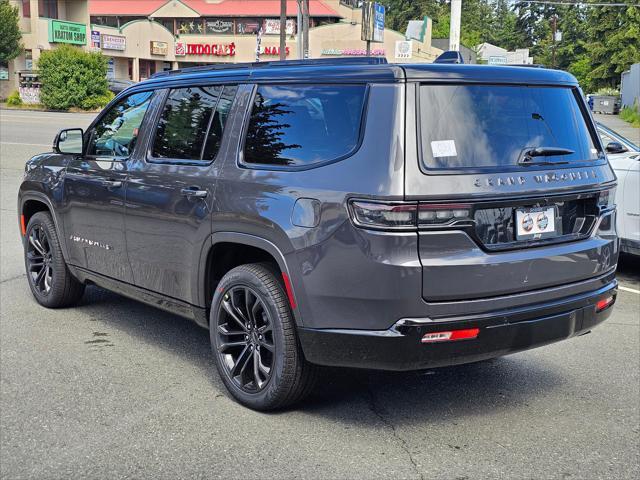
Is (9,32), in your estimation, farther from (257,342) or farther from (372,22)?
(257,342)

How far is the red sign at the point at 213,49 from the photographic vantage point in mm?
67000

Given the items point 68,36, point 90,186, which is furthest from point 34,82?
point 90,186

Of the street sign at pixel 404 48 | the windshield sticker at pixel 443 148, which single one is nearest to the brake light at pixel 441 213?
the windshield sticker at pixel 443 148

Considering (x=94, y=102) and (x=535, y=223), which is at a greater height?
(x=94, y=102)

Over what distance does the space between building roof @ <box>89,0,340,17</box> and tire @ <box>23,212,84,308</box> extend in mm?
59491

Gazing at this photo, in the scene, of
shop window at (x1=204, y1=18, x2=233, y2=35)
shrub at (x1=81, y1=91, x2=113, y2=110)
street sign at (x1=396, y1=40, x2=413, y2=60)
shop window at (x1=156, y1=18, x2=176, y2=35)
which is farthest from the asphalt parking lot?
shop window at (x1=156, y1=18, x2=176, y2=35)

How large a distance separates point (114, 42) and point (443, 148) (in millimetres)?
59330

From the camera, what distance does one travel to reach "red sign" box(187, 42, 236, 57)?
67000mm

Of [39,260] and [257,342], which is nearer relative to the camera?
[257,342]

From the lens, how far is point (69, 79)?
142ft

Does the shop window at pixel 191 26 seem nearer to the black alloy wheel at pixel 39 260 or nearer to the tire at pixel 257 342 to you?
the black alloy wheel at pixel 39 260

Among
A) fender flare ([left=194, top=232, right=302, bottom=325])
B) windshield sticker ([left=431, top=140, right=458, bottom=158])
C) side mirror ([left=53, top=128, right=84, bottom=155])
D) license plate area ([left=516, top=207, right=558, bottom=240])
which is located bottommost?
fender flare ([left=194, top=232, right=302, bottom=325])

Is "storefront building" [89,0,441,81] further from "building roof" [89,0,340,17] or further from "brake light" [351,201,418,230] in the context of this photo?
"brake light" [351,201,418,230]

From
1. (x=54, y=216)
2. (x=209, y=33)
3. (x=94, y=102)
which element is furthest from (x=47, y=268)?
(x=209, y=33)
